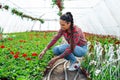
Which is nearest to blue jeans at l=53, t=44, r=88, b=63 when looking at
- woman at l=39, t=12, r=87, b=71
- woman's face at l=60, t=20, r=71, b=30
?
woman at l=39, t=12, r=87, b=71

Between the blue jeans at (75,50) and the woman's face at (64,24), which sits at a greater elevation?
the woman's face at (64,24)

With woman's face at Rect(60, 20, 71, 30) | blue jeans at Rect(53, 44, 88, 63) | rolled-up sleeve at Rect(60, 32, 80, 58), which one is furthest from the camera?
blue jeans at Rect(53, 44, 88, 63)

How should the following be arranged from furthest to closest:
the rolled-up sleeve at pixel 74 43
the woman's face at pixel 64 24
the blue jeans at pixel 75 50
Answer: the blue jeans at pixel 75 50 < the rolled-up sleeve at pixel 74 43 < the woman's face at pixel 64 24

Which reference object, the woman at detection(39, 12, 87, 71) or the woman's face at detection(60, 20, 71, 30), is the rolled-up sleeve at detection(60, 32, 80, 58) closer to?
the woman at detection(39, 12, 87, 71)

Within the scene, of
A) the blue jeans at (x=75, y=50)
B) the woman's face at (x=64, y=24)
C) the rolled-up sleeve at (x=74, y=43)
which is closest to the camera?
the woman's face at (x=64, y=24)

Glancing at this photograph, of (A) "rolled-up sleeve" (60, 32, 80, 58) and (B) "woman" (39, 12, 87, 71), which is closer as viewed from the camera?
(B) "woman" (39, 12, 87, 71)

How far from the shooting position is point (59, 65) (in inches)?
230

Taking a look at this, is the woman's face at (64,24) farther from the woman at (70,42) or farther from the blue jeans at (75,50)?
the blue jeans at (75,50)

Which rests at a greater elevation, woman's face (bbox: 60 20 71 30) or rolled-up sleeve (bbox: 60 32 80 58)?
woman's face (bbox: 60 20 71 30)

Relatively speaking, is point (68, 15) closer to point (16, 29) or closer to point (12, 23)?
point (12, 23)

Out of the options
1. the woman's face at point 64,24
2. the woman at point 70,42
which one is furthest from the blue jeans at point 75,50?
the woman's face at point 64,24

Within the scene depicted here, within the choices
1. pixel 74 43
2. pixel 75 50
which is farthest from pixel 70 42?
pixel 75 50

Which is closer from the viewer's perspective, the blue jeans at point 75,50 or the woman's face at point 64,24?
the woman's face at point 64,24

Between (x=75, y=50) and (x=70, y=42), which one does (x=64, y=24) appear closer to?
(x=70, y=42)
